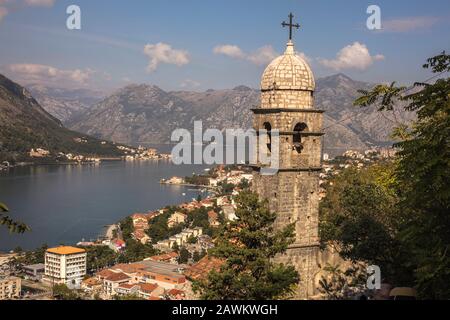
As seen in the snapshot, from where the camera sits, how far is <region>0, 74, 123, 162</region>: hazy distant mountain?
136m

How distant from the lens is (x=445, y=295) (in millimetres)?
6508

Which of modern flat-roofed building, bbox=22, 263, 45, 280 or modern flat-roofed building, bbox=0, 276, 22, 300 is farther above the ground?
modern flat-roofed building, bbox=0, 276, 22, 300

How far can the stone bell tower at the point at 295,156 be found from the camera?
10070 millimetres

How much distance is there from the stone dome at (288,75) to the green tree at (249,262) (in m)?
2.61

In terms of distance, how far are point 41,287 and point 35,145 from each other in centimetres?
11392

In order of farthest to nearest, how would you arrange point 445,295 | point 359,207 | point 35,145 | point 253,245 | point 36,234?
point 35,145 < point 36,234 < point 359,207 < point 253,245 < point 445,295

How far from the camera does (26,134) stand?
488 feet

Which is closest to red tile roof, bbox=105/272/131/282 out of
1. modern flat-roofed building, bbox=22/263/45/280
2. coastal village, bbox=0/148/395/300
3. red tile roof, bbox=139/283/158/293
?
coastal village, bbox=0/148/395/300

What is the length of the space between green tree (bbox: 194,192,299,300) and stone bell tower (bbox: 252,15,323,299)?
4.90 feet

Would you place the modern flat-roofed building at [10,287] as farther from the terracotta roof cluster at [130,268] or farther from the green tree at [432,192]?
the green tree at [432,192]

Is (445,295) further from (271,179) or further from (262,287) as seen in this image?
(271,179)

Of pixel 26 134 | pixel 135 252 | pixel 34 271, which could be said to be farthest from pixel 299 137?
pixel 26 134

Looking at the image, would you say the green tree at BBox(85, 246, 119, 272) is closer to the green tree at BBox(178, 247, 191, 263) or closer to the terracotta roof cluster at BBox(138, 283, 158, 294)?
the green tree at BBox(178, 247, 191, 263)
